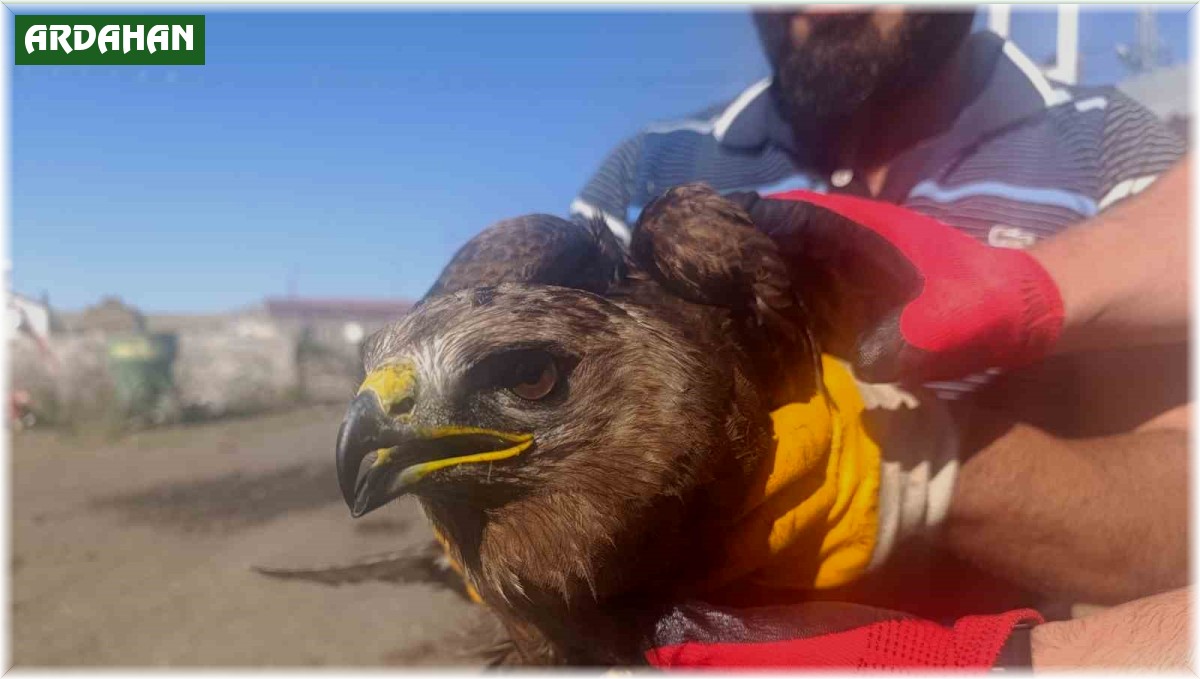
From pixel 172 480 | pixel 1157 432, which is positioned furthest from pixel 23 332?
pixel 172 480

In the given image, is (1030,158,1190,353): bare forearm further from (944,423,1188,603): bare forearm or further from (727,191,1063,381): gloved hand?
(944,423,1188,603): bare forearm

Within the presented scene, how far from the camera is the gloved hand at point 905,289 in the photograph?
1.12m

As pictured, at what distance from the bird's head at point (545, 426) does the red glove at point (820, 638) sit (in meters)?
0.18

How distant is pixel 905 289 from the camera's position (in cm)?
117

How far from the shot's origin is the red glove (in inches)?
46.1

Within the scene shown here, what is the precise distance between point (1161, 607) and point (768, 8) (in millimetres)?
1185

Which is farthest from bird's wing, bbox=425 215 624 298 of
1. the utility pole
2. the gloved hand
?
the utility pole

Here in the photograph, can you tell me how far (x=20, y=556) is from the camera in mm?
4043

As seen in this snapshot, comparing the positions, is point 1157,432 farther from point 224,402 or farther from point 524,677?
point 224,402

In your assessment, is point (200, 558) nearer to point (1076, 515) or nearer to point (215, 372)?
point (215, 372)

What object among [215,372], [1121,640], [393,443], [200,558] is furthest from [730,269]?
[200,558]

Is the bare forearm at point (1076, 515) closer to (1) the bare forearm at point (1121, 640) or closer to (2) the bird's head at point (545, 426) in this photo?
(1) the bare forearm at point (1121, 640)

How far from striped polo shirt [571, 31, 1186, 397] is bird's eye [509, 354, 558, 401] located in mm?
404

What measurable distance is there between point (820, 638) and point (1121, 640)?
0.46m
